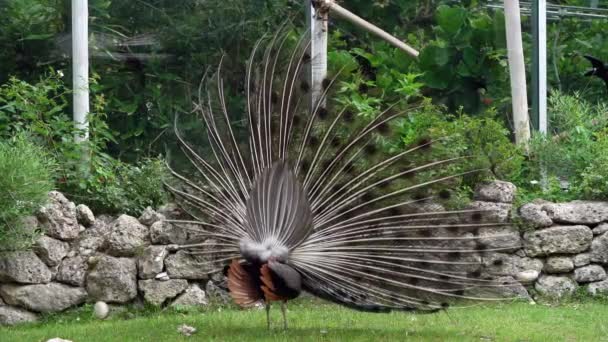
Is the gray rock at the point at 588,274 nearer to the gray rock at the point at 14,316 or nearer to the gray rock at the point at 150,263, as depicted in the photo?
the gray rock at the point at 150,263

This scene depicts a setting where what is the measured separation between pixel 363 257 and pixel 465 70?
474 centimetres

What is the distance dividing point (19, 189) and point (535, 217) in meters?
4.88

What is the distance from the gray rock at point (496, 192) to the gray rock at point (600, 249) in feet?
3.03

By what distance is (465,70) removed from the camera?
466 inches

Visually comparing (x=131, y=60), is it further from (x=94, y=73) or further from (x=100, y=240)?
(x=100, y=240)

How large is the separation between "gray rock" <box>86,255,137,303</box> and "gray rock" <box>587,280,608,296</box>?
14.5 feet

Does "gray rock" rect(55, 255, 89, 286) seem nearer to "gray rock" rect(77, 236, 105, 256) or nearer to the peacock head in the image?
"gray rock" rect(77, 236, 105, 256)

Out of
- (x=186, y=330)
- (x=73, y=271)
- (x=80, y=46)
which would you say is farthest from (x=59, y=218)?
(x=80, y=46)

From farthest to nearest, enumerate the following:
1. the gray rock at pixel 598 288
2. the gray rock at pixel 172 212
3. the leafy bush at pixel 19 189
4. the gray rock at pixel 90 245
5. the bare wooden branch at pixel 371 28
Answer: the bare wooden branch at pixel 371 28
the gray rock at pixel 598 288
the gray rock at pixel 90 245
the gray rock at pixel 172 212
the leafy bush at pixel 19 189

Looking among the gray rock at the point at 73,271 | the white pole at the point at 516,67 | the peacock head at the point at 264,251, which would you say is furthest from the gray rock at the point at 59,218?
the white pole at the point at 516,67

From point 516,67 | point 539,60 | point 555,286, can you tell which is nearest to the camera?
point 555,286

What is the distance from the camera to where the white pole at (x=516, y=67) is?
11.6 metres

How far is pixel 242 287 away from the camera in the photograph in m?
7.44

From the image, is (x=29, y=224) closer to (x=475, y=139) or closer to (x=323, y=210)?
(x=323, y=210)
